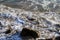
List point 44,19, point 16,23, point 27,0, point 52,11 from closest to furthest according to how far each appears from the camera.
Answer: point 16,23 → point 44,19 → point 52,11 → point 27,0

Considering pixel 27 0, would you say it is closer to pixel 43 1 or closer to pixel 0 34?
pixel 43 1

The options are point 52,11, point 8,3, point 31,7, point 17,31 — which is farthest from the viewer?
point 8,3

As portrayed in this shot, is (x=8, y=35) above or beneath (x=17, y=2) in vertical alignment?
beneath

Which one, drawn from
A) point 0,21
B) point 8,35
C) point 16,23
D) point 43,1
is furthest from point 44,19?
point 43,1

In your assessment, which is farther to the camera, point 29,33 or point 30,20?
point 30,20

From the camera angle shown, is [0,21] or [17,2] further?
[17,2]

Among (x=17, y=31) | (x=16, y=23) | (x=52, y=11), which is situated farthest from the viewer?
(x=52, y=11)

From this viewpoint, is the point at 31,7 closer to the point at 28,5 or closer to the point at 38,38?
the point at 28,5

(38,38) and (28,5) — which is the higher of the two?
(28,5)

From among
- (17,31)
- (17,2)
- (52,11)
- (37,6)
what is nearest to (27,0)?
(17,2)
